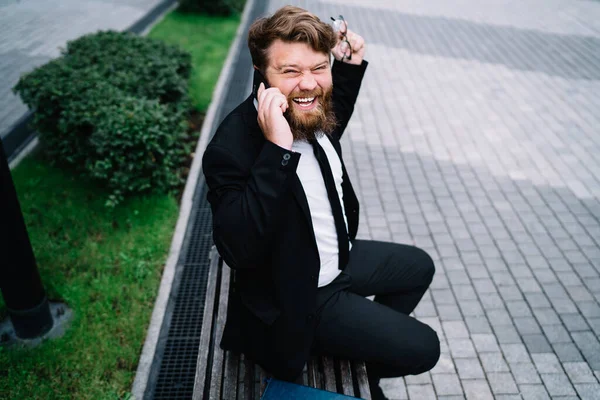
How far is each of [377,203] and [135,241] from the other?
2.40 m

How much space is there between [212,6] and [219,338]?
965cm

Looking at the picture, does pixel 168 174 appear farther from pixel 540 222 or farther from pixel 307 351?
pixel 540 222

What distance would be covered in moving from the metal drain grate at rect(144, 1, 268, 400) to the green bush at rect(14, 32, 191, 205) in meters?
0.64

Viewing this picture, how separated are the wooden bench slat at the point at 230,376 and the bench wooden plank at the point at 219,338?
2 centimetres

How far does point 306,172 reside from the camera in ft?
7.99

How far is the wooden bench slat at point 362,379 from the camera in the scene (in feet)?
7.67

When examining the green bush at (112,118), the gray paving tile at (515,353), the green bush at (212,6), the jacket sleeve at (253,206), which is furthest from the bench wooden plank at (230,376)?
the green bush at (212,6)

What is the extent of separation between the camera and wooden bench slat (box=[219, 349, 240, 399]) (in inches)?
92.1

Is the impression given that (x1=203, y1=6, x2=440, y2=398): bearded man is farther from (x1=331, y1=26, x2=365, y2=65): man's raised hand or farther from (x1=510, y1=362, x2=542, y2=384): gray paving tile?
(x1=510, y1=362, x2=542, y2=384): gray paving tile

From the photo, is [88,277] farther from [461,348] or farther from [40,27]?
[40,27]

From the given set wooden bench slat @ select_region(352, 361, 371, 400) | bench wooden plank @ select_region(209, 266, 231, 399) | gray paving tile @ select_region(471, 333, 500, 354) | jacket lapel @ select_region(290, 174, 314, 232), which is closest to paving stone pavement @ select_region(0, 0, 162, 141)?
bench wooden plank @ select_region(209, 266, 231, 399)

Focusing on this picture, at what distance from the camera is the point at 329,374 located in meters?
2.45

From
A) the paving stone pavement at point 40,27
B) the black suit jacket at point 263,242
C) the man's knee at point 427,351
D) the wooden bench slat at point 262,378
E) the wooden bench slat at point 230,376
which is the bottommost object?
the paving stone pavement at point 40,27

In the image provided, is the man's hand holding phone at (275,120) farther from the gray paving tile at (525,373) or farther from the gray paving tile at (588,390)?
the gray paving tile at (588,390)
